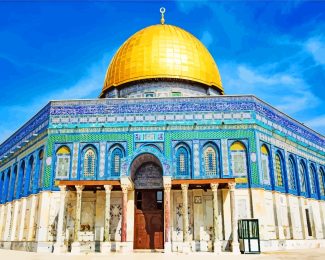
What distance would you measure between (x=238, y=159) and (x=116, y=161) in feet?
21.1

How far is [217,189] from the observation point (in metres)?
17.9

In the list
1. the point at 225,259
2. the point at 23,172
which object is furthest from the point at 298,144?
the point at 23,172

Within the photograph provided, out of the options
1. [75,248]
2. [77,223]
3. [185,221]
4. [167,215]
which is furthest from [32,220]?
[185,221]

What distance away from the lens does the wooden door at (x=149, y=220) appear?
1822 cm

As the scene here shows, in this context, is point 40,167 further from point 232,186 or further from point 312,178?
point 312,178

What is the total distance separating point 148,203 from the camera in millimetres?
18797

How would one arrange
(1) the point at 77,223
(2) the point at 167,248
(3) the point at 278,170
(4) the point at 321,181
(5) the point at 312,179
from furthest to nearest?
(4) the point at 321,181 → (5) the point at 312,179 → (3) the point at 278,170 → (1) the point at 77,223 → (2) the point at 167,248

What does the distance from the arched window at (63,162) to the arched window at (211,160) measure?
7310mm

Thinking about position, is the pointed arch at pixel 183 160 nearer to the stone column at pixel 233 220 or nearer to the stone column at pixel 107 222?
the stone column at pixel 233 220

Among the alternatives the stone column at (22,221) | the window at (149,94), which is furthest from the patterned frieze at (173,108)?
the stone column at (22,221)

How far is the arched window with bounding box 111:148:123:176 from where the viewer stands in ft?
61.5

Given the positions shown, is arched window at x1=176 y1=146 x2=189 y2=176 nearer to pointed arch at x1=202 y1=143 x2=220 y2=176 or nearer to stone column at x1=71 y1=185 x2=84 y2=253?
pointed arch at x1=202 y1=143 x2=220 y2=176

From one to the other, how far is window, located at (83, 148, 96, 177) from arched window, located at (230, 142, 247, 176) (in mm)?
7302

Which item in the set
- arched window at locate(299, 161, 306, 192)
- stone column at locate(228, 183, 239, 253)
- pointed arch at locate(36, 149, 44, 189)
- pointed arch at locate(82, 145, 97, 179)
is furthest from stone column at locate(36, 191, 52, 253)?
arched window at locate(299, 161, 306, 192)
